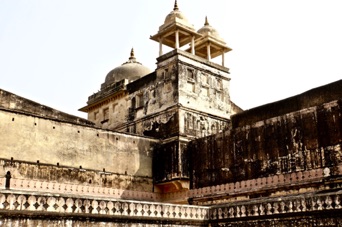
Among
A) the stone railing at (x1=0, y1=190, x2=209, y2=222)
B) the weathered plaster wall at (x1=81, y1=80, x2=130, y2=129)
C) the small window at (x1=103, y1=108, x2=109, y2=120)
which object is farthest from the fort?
the small window at (x1=103, y1=108, x2=109, y2=120)

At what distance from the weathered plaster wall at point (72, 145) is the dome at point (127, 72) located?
7168 mm

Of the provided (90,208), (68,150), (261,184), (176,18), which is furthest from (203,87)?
(90,208)

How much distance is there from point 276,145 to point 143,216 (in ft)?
25.5

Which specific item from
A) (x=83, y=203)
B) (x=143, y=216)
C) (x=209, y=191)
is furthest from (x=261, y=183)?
(x=83, y=203)

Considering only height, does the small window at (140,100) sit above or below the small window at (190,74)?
below

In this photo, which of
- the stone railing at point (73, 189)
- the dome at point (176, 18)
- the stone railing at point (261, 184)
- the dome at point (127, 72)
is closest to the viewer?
the stone railing at point (261, 184)

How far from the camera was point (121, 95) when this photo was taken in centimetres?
2530

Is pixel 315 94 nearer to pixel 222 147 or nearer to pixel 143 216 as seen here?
pixel 222 147

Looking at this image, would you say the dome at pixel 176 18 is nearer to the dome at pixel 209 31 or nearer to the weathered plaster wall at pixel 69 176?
the dome at pixel 209 31

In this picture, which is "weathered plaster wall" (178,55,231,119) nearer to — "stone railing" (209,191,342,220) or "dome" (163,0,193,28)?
"dome" (163,0,193,28)

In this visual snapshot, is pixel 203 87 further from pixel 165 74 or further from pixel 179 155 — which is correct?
pixel 179 155

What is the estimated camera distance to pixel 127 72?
27.2m

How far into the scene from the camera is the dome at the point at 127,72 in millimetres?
27047

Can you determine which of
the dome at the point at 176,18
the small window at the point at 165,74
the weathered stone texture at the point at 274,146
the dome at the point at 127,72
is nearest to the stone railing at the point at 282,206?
the weathered stone texture at the point at 274,146
